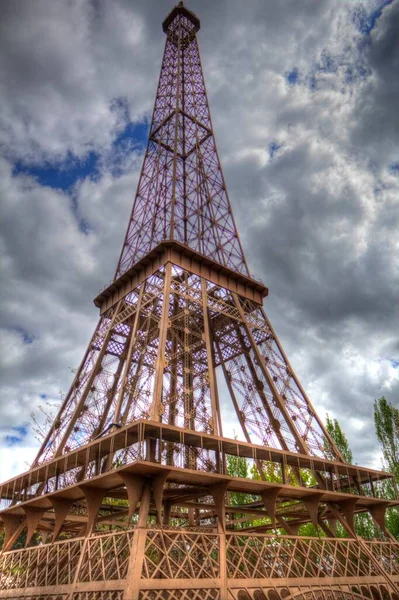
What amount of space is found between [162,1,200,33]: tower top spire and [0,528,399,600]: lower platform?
140 feet

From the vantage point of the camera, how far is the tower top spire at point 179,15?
137 feet

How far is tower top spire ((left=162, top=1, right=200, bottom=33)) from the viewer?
41656 mm

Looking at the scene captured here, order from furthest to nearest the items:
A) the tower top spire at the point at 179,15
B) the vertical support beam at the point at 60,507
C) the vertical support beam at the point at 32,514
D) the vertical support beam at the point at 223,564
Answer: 1. the tower top spire at the point at 179,15
2. the vertical support beam at the point at 32,514
3. the vertical support beam at the point at 60,507
4. the vertical support beam at the point at 223,564

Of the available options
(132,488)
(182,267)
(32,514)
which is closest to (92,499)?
(132,488)

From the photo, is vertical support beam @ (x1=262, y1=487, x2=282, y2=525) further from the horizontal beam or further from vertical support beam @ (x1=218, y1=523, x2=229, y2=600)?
the horizontal beam

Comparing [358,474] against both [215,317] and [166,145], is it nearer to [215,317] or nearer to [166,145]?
[215,317]

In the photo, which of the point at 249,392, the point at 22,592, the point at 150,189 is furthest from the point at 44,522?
the point at 150,189

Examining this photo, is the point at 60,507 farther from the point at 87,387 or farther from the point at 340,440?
the point at 340,440

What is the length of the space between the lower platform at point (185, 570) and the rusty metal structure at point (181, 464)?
0.22 ft

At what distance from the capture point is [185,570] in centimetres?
1480

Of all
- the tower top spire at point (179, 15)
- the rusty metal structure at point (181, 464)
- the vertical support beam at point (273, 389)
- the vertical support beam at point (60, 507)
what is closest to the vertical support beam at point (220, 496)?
the rusty metal structure at point (181, 464)

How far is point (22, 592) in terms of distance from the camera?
17.0 m

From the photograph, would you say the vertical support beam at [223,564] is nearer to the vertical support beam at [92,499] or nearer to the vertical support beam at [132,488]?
the vertical support beam at [132,488]

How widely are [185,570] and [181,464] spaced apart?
4968 mm
